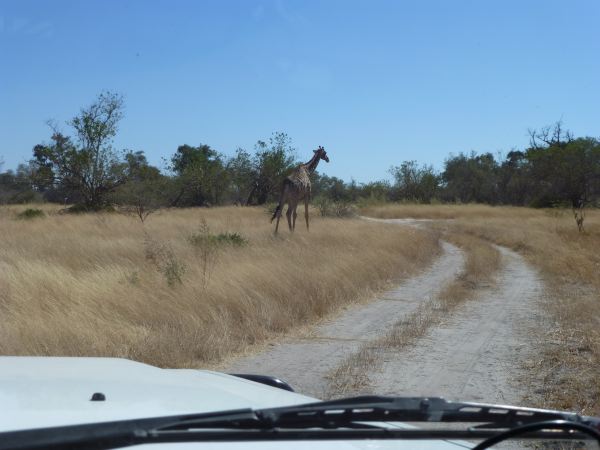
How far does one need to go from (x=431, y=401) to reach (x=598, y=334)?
649 centimetres

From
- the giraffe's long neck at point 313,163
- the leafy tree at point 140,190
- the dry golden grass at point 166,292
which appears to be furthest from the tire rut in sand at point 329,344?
the leafy tree at point 140,190

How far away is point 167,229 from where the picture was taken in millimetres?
20125

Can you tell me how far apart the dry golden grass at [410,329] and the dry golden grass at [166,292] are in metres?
1.25

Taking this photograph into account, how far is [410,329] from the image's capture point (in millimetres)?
8766

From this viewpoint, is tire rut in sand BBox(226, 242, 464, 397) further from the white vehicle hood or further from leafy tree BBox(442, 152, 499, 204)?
leafy tree BBox(442, 152, 499, 204)

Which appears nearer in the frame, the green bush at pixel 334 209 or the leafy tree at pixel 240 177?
the green bush at pixel 334 209

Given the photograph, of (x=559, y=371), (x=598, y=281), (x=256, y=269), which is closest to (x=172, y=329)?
(x=256, y=269)

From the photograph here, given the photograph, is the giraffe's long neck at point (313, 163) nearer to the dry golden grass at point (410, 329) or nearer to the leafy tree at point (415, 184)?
the dry golden grass at point (410, 329)

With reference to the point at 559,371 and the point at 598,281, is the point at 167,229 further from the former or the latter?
the point at 559,371

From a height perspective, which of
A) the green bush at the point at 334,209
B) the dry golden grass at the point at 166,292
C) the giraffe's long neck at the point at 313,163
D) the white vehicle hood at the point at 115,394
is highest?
the giraffe's long neck at the point at 313,163

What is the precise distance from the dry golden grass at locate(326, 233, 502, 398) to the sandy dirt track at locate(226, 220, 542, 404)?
10 centimetres

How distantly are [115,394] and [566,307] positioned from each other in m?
8.77

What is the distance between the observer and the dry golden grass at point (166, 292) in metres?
7.08

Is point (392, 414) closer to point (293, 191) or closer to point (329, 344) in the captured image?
point (329, 344)
